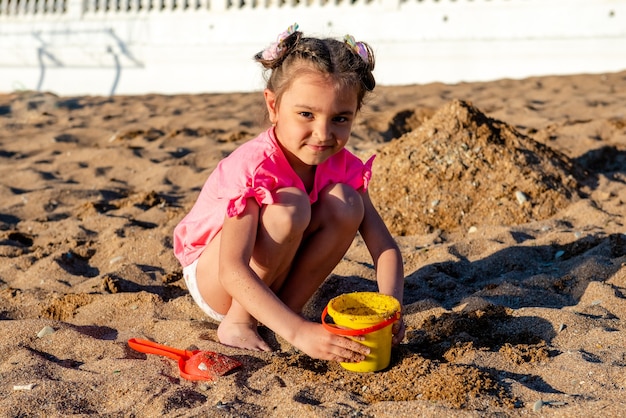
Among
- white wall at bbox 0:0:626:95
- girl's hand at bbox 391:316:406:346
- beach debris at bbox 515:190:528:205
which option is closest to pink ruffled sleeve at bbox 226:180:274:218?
girl's hand at bbox 391:316:406:346

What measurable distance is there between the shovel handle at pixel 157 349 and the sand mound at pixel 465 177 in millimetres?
1615

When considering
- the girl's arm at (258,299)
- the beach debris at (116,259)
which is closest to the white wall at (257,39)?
the beach debris at (116,259)

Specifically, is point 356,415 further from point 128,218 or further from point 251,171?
point 128,218

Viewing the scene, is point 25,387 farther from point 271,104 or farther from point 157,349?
point 271,104

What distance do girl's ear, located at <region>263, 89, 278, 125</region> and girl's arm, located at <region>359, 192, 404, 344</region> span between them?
434 millimetres

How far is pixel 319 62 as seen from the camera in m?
2.44

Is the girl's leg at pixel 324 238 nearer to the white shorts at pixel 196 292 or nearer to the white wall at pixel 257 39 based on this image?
the white shorts at pixel 196 292

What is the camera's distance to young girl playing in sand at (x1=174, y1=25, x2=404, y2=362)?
238 centimetres

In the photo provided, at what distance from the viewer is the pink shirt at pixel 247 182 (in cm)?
249

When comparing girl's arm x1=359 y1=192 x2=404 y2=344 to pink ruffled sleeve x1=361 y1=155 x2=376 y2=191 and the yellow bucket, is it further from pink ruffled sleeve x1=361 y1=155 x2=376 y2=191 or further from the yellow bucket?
the yellow bucket

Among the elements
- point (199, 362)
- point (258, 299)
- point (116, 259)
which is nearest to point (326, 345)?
point (258, 299)

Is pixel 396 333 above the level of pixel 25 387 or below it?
above

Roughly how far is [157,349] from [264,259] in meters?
0.44

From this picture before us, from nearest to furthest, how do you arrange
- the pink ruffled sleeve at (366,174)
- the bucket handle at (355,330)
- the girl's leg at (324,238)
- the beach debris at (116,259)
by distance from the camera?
the bucket handle at (355,330)
the girl's leg at (324,238)
the pink ruffled sleeve at (366,174)
the beach debris at (116,259)
